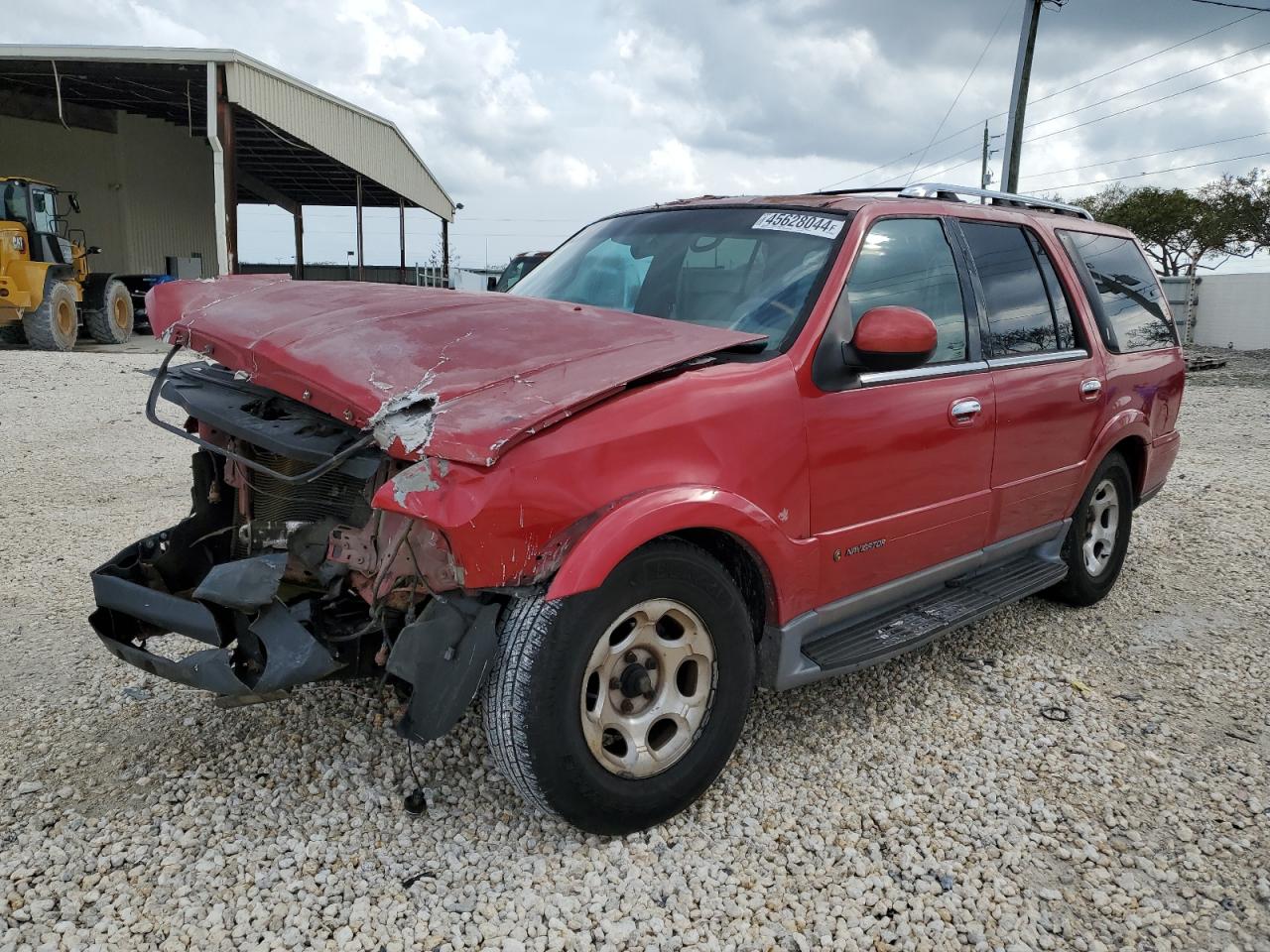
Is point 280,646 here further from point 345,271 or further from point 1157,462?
point 345,271

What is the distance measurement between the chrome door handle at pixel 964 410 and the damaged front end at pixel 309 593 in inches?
76.2

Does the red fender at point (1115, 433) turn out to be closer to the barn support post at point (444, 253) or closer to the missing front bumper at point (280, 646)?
the missing front bumper at point (280, 646)

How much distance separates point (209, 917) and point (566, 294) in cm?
253

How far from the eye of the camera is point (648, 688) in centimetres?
264

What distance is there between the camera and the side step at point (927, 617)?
3.12 meters

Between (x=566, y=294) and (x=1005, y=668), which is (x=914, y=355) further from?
(x=1005, y=668)

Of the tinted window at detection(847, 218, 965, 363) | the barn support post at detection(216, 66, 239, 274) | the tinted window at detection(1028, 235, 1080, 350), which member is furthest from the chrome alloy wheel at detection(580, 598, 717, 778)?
the barn support post at detection(216, 66, 239, 274)

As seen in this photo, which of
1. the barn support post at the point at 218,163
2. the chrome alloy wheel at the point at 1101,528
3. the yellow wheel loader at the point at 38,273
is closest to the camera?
the chrome alloy wheel at the point at 1101,528

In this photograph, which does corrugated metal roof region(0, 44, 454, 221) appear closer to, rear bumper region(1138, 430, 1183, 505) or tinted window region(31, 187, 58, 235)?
tinted window region(31, 187, 58, 235)

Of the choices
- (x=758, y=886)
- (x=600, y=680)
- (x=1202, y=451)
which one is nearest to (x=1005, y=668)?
(x=758, y=886)

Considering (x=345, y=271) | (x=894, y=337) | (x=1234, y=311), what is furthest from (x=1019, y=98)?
(x=345, y=271)

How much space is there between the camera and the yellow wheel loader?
47.0 feet

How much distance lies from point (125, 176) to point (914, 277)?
84.9ft

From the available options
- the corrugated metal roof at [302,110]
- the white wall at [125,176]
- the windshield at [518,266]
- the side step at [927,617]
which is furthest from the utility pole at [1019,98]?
the white wall at [125,176]
